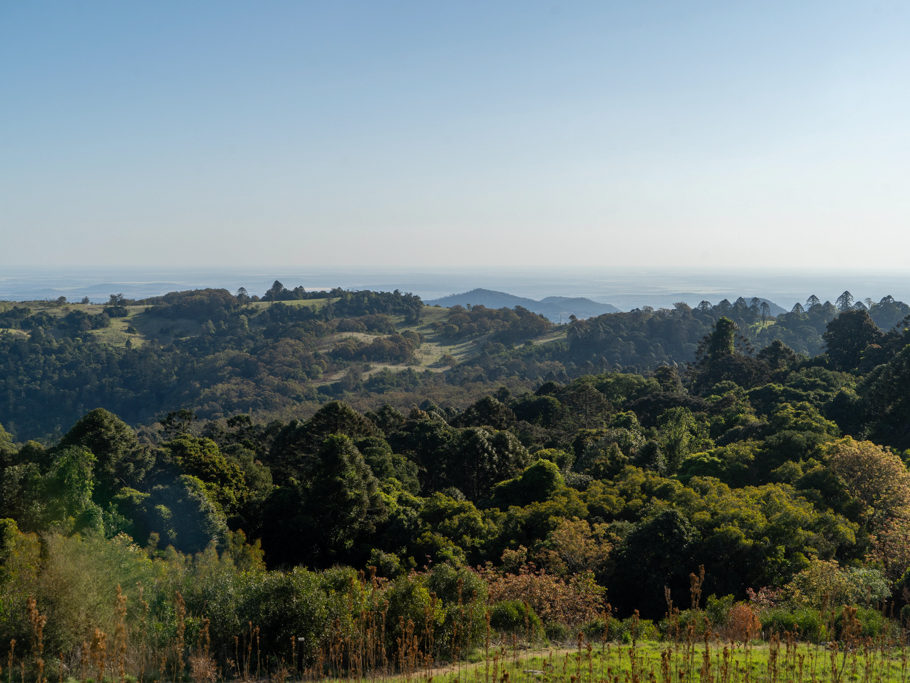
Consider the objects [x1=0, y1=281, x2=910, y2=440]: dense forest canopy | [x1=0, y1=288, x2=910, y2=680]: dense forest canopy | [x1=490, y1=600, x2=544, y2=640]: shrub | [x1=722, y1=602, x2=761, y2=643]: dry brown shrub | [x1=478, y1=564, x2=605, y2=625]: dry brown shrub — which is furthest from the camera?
[x1=0, y1=281, x2=910, y2=440]: dense forest canopy

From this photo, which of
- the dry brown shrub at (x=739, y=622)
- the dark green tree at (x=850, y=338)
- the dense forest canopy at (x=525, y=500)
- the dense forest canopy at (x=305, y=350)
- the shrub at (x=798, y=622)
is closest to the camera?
the dry brown shrub at (x=739, y=622)

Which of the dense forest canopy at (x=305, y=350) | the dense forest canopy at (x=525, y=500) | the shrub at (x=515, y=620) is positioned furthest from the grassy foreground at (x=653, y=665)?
the dense forest canopy at (x=305, y=350)

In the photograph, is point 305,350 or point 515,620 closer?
point 515,620

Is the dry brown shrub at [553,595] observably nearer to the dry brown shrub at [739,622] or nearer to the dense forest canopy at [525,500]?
the dense forest canopy at [525,500]

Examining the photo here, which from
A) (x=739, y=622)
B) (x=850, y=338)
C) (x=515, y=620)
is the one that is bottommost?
(x=515, y=620)

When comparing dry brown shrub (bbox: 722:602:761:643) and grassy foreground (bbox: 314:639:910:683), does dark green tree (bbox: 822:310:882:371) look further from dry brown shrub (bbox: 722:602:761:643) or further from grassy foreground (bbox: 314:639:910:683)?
grassy foreground (bbox: 314:639:910:683)

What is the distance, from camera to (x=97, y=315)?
148 meters

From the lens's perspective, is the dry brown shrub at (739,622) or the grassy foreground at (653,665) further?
the dry brown shrub at (739,622)

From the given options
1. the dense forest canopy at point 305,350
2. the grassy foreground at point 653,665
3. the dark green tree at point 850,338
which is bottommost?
the dense forest canopy at point 305,350

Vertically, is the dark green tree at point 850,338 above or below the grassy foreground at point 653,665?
above

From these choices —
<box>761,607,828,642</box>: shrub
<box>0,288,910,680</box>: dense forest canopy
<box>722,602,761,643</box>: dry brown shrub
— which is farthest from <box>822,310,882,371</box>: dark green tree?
<box>722,602,761,643</box>: dry brown shrub

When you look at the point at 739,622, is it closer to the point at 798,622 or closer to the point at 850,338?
the point at 798,622

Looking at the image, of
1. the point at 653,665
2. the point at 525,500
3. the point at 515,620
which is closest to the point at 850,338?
the point at 525,500

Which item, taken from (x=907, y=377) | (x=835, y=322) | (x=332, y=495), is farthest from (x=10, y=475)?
(x=835, y=322)
